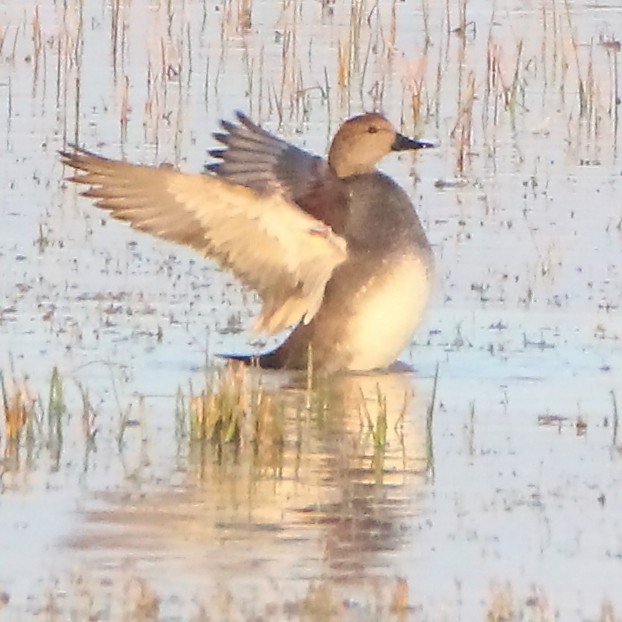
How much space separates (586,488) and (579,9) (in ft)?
30.2

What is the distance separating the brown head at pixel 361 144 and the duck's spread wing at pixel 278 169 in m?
0.07

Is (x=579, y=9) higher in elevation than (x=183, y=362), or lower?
higher

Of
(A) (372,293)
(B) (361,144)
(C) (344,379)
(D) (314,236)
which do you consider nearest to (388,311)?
(A) (372,293)

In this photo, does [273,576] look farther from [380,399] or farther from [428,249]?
[428,249]

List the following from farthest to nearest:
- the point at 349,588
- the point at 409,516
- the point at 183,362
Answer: the point at 183,362 < the point at 409,516 < the point at 349,588

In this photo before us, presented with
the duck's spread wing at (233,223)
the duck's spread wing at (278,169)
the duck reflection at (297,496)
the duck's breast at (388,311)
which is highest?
the duck's spread wing at (278,169)

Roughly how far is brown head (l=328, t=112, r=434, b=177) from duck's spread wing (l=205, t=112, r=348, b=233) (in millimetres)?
69

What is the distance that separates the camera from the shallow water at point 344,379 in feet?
18.6

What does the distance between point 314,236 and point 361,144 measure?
84cm

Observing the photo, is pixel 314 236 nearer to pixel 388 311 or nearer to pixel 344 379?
pixel 388 311

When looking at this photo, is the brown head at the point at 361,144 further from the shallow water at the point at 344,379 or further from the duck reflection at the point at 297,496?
the duck reflection at the point at 297,496

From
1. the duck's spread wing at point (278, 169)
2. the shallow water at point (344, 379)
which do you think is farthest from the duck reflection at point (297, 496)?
the duck's spread wing at point (278, 169)

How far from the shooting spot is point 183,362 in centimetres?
817

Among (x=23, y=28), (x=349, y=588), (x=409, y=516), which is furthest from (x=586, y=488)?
(x=23, y=28)
